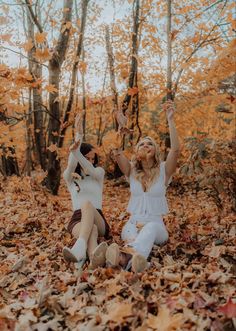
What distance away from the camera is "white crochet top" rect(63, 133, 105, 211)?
3727mm

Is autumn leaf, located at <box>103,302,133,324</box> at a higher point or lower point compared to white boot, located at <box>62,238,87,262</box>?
lower

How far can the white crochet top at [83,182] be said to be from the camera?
12.2 ft

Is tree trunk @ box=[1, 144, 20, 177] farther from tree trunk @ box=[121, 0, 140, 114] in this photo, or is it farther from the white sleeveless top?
the white sleeveless top

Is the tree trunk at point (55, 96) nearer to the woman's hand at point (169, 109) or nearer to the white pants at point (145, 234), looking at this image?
the woman's hand at point (169, 109)

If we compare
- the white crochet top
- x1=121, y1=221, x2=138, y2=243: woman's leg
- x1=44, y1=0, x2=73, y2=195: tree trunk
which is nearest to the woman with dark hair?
the white crochet top

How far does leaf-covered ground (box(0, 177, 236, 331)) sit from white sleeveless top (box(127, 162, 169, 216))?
0.36 meters

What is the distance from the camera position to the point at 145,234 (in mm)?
3148

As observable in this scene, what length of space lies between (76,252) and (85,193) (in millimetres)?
865

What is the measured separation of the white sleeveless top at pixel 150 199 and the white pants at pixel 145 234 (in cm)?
6

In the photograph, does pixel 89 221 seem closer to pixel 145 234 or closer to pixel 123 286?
pixel 145 234

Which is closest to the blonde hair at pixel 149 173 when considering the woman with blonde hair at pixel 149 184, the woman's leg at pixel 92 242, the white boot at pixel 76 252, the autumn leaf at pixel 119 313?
the woman with blonde hair at pixel 149 184

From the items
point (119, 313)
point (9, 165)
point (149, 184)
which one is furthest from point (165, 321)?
point (9, 165)

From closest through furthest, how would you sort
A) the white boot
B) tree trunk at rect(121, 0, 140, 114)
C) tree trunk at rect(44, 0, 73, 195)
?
the white boot < tree trunk at rect(44, 0, 73, 195) < tree trunk at rect(121, 0, 140, 114)

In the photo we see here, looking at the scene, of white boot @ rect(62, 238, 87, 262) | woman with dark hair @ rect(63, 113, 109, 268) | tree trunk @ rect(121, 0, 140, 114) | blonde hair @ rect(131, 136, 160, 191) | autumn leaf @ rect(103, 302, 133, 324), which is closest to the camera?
autumn leaf @ rect(103, 302, 133, 324)
